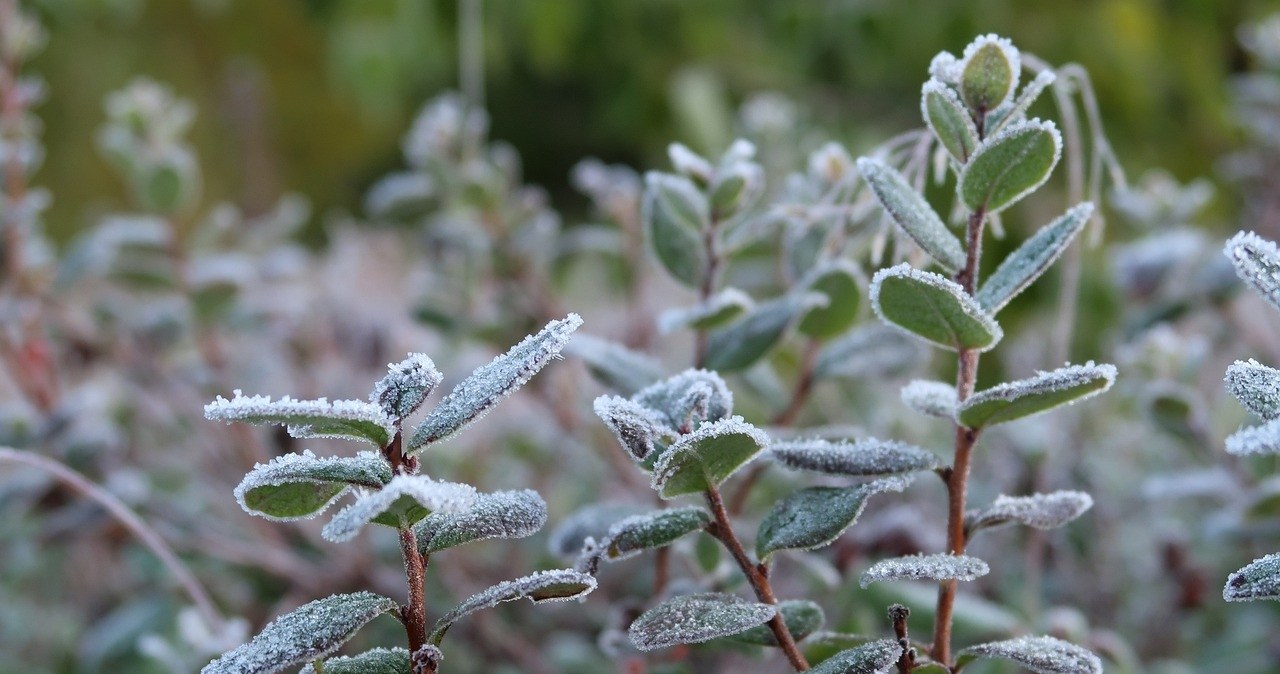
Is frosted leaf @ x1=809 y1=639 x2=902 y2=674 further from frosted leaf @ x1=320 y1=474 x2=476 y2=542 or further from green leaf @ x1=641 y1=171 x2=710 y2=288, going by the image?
green leaf @ x1=641 y1=171 x2=710 y2=288

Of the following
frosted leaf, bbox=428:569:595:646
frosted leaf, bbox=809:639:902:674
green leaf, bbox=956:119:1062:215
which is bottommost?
frosted leaf, bbox=809:639:902:674

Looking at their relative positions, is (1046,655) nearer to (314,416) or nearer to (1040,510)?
(1040,510)

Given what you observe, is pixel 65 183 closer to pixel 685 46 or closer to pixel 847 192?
pixel 685 46

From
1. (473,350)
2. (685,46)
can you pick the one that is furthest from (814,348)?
(685,46)

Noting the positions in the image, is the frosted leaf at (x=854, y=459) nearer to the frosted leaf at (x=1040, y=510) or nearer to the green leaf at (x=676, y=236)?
the frosted leaf at (x=1040, y=510)

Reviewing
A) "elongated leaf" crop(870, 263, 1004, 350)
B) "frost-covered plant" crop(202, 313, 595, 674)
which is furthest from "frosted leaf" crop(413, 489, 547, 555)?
"elongated leaf" crop(870, 263, 1004, 350)

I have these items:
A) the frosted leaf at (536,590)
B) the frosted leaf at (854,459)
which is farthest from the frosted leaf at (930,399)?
the frosted leaf at (536,590)
